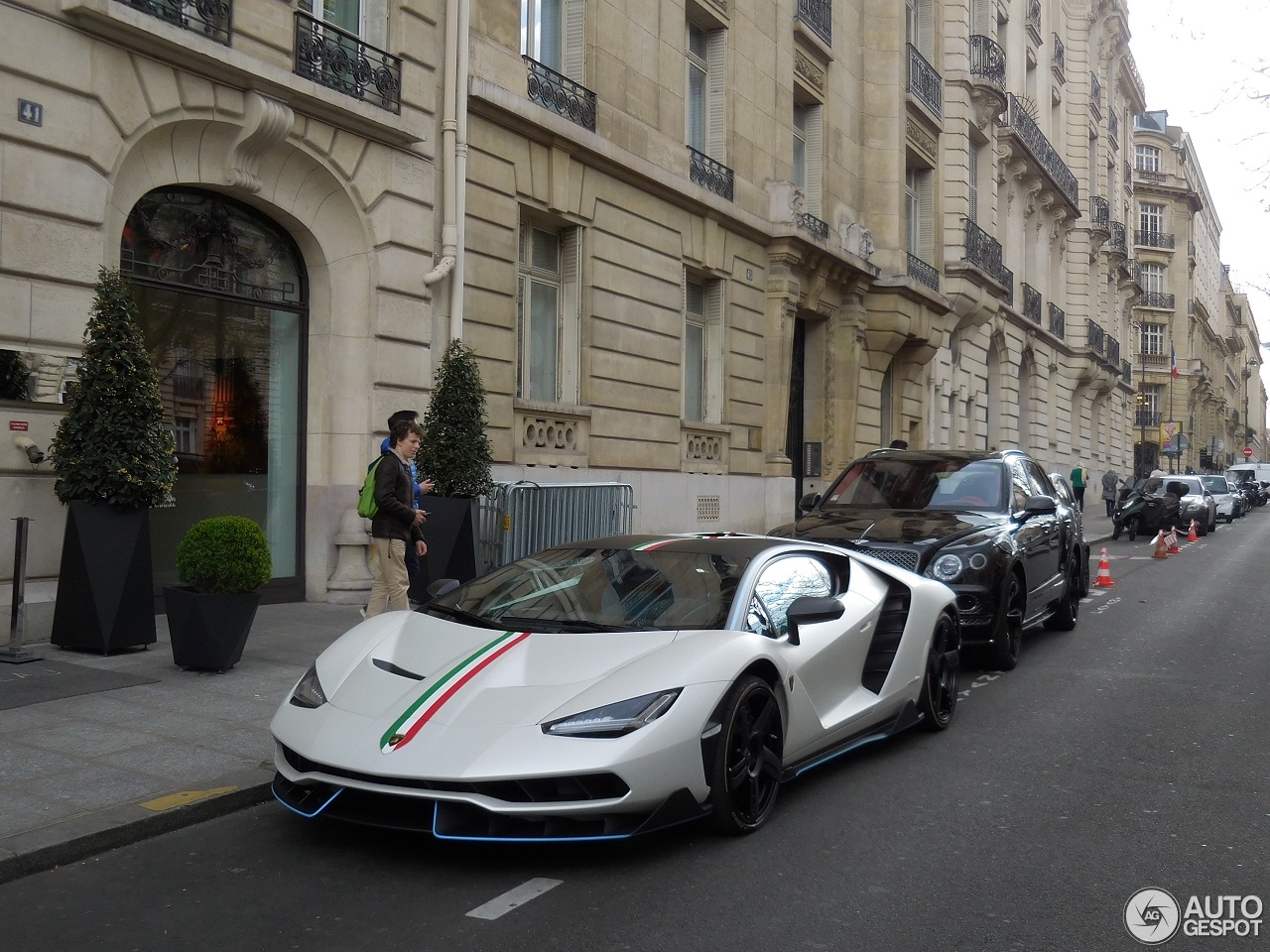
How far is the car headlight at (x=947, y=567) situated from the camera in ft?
30.6

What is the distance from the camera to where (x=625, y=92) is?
55.7 feet

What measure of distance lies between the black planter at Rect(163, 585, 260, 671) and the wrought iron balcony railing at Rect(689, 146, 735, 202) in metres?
12.2

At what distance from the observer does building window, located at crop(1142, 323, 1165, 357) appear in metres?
81.6

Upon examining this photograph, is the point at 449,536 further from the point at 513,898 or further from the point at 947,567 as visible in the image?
the point at 513,898

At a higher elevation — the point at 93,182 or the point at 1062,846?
the point at 93,182

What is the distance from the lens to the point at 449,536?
12.1 metres

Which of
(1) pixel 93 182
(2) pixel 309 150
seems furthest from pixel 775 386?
(1) pixel 93 182

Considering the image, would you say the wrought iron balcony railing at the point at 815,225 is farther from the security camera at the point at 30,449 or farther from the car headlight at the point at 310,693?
the car headlight at the point at 310,693

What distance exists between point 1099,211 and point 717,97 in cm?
3301

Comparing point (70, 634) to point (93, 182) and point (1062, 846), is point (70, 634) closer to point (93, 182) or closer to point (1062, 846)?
point (93, 182)

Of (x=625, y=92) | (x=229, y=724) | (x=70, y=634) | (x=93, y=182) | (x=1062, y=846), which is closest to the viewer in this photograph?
(x=1062, y=846)

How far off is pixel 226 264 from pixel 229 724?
20.4ft

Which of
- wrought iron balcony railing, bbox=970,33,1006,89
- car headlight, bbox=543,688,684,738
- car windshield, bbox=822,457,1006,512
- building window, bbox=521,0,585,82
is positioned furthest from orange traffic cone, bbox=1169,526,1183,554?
car headlight, bbox=543,688,684,738

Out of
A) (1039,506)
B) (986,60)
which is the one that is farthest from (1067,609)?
(986,60)
